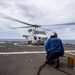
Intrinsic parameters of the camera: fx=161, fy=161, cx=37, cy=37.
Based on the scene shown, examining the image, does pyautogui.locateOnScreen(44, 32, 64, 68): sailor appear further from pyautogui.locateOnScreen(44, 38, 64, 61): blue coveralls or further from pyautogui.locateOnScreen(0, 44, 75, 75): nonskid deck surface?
pyautogui.locateOnScreen(0, 44, 75, 75): nonskid deck surface

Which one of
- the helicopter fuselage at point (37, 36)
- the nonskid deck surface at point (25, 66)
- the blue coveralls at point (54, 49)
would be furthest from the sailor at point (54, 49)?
the helicopter fuselage at point (37, 36)

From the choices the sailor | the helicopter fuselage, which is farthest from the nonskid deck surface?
the helicopter fuselage

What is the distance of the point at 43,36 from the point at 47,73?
24.6m

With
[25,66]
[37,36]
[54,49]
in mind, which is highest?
[37,36]

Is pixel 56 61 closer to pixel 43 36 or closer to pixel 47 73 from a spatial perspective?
pixel 47 73

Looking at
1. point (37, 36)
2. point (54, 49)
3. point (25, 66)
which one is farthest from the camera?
point (37, 36)

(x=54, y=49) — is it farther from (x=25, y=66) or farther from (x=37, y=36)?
(x=37, y=36)

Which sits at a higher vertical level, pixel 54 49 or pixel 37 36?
pixel 37 36

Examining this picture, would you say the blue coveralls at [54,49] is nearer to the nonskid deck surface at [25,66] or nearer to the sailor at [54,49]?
the sailor at [54,49]

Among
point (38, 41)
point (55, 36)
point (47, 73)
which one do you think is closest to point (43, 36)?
point (38, 41)

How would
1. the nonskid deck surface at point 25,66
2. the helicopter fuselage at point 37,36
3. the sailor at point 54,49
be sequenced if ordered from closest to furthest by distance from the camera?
the nonskid deck surface at point 25,66, the sailor at point 54,49, the helicopter fuselage at point 37,36

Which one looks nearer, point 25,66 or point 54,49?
point 25,66

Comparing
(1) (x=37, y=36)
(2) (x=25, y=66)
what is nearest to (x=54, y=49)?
(2) (x=25, y=66)

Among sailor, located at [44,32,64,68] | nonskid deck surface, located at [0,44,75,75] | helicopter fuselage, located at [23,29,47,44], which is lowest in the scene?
nonskid deck surface, located at [0,44,75,75]
